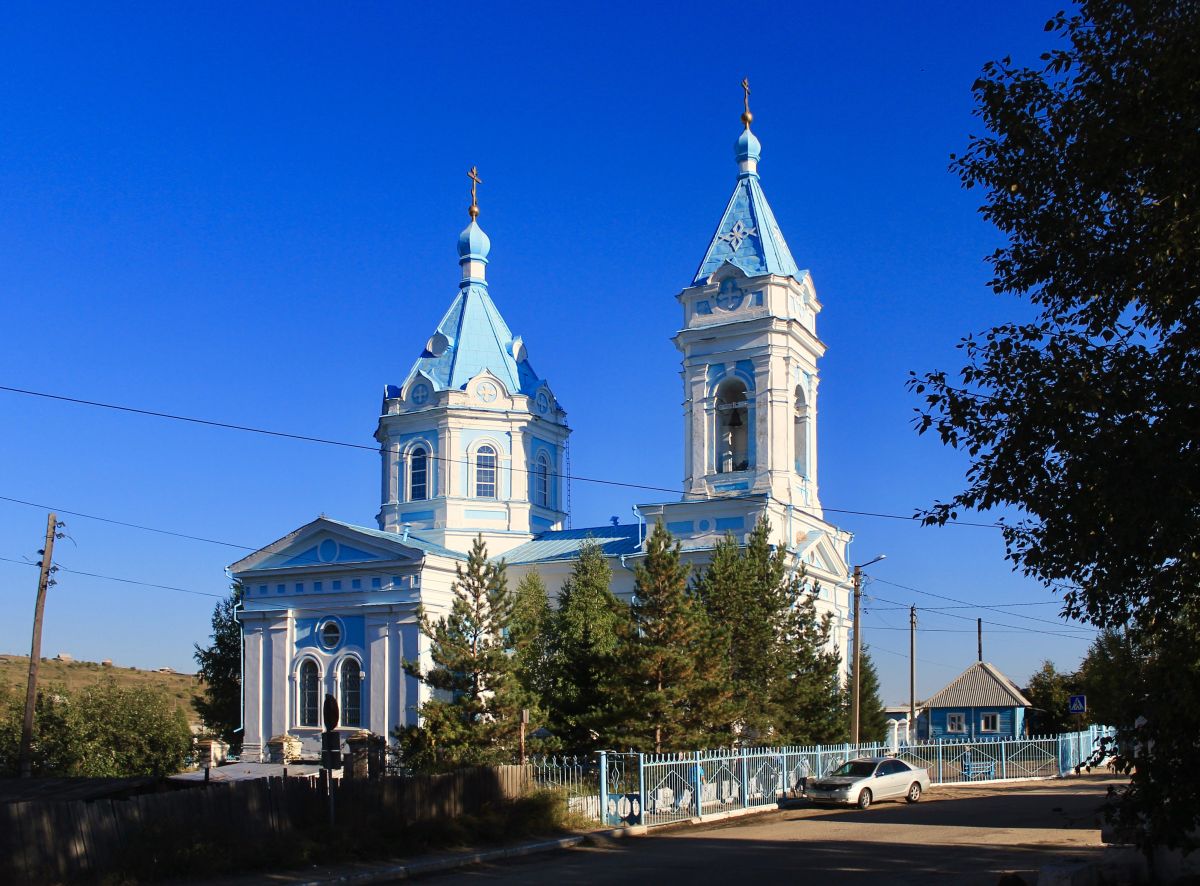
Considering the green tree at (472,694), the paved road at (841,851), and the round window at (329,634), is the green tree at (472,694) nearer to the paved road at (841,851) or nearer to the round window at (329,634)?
the paved road at (841,851)

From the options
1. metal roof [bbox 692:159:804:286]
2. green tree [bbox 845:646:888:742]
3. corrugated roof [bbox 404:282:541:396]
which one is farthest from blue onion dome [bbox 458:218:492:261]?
green tree [bbox 845:646:888:742]

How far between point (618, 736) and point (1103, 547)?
1678 cm

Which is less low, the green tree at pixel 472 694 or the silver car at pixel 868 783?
the green tree at pixel 472 694

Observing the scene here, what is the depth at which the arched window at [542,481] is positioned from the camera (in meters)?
45.5

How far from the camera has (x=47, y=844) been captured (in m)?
15.2

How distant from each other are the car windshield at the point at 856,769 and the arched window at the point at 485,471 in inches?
744

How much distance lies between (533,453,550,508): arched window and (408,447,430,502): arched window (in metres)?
3.80

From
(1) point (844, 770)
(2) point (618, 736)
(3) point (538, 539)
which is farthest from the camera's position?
(3) point (538, 539)

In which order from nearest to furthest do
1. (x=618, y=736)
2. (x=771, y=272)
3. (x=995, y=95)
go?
(x=995, y=95) → (x=618, y=736) → (x=771, y=272)

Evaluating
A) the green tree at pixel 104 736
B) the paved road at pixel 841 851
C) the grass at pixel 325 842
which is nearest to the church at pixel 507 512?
the green tree at pixel 104 736

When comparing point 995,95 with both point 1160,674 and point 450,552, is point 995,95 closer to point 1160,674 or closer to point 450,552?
point 1160,674

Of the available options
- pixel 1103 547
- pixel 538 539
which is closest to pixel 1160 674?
pixel 1103 547

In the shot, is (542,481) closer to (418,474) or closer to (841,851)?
(418,474)

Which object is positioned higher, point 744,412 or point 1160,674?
point 744,412
